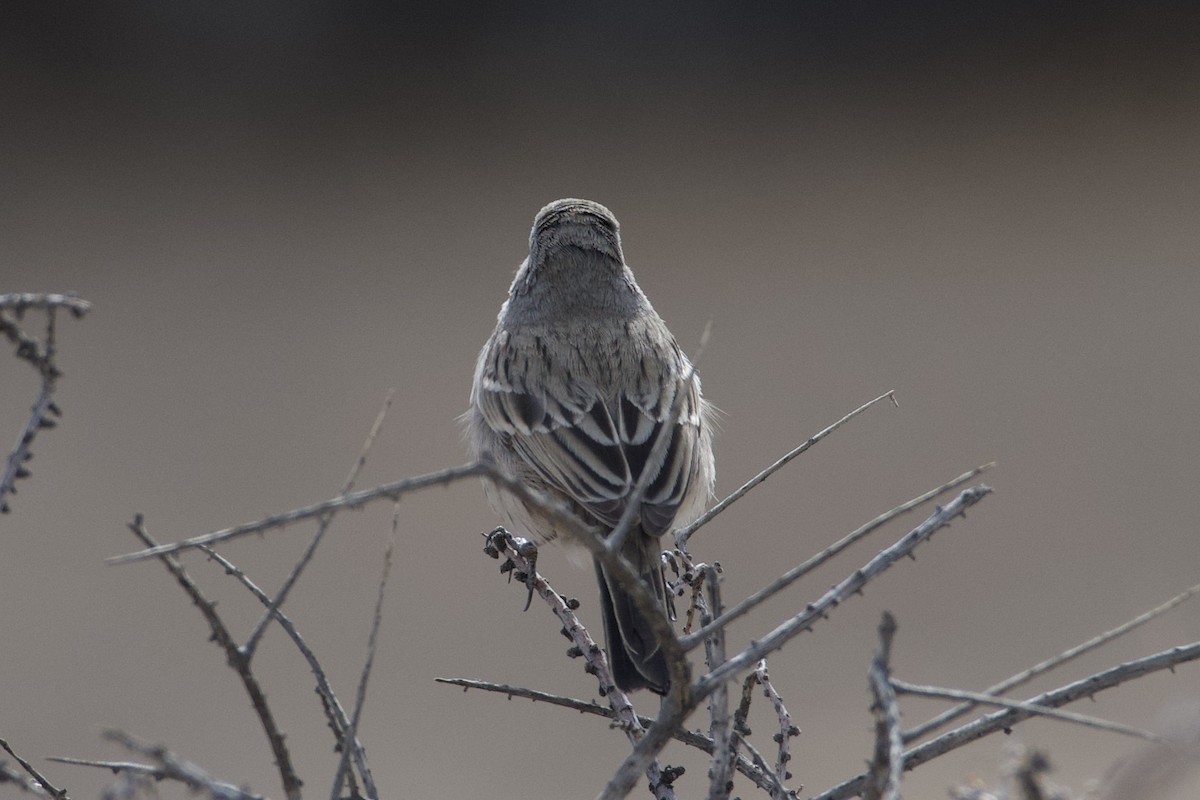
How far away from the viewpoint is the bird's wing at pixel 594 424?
434 centimetres

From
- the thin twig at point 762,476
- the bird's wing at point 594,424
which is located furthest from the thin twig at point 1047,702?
the bird's wing at point 594,424

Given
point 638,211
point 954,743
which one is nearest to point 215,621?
point 954,743

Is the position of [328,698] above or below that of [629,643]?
below

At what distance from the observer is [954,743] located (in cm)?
219

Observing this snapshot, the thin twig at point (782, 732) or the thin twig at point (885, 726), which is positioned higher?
the thin twig at point (782, 732)

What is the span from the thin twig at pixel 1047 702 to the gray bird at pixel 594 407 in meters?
1.53

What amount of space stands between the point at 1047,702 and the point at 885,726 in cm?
61

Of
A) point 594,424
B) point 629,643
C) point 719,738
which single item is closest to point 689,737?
point 719,738

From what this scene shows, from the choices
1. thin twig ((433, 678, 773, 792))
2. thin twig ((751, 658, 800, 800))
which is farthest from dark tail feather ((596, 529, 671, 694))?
thin twig ((751, 658, 800, 800))

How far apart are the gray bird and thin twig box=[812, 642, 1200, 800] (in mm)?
1530

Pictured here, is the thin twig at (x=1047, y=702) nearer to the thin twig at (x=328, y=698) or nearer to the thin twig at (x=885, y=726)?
the thin twig at (x=885, y=726)

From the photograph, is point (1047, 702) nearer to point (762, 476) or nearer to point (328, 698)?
point (762, 476)

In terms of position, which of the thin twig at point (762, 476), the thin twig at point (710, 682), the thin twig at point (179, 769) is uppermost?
the thin twig at point (762, 476)

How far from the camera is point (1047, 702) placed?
2.20 m
